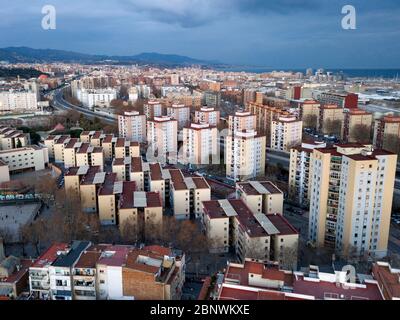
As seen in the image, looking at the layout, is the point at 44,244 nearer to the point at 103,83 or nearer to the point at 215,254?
the point at 215,254

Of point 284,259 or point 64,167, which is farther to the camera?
point 64,167

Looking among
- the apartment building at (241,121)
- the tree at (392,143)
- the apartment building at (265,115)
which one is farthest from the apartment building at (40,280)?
the apartment building at (265,115)


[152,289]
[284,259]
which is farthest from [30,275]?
[284,259]

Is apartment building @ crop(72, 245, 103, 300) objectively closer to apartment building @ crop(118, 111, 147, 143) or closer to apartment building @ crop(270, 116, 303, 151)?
apartment building @ crop(270, 116, 303, 151)

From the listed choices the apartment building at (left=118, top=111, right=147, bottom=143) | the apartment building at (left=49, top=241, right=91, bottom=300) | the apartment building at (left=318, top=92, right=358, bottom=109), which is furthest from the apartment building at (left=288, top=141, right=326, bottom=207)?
the apartment building at (left=318, top=92, right=358, bottom=109)

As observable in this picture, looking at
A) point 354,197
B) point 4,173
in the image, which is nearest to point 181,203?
point 354,197

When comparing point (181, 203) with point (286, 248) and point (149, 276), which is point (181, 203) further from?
point (149, 276)
